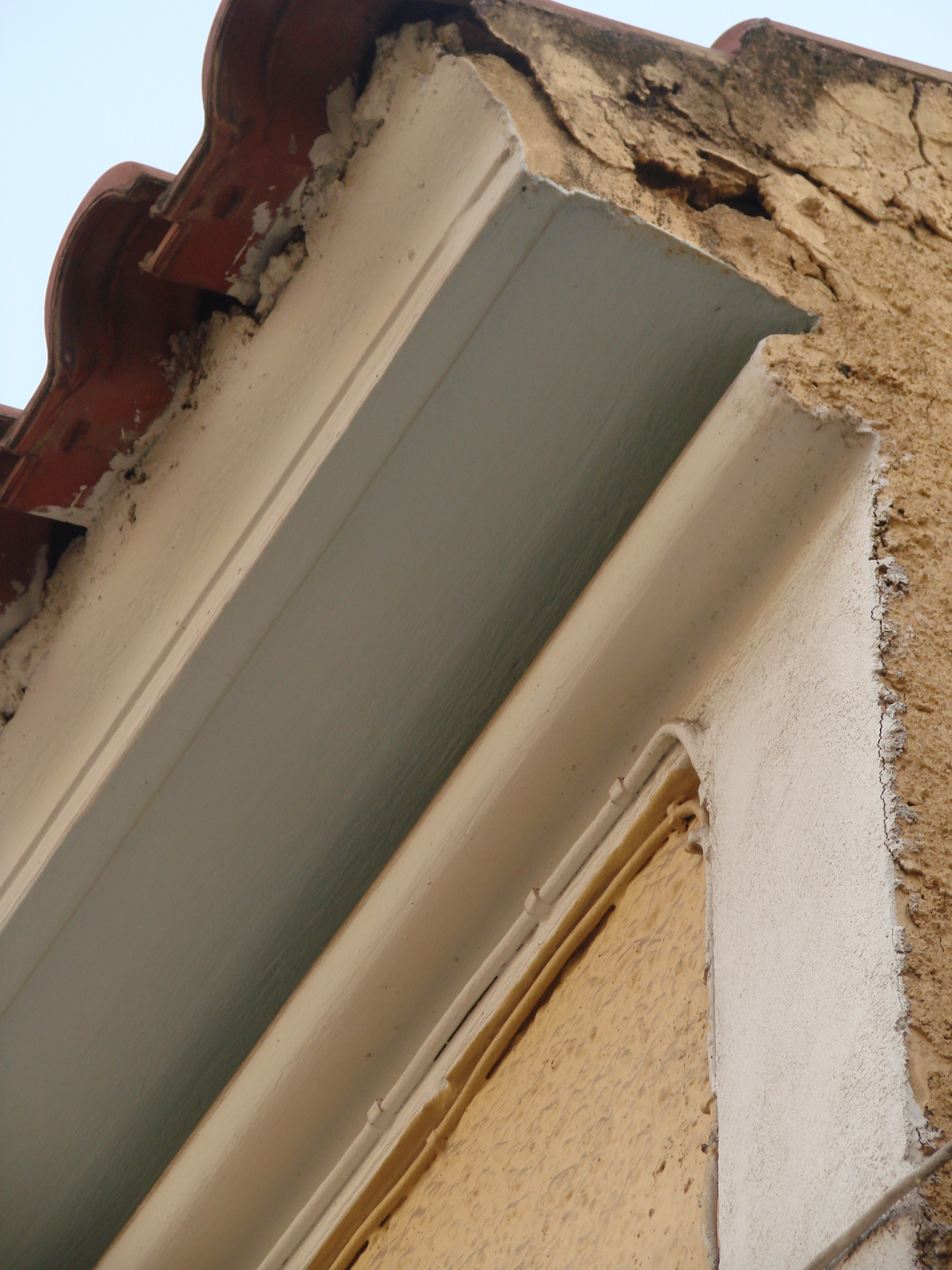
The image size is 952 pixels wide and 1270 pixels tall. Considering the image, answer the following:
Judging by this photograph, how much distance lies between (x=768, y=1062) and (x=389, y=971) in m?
0.76

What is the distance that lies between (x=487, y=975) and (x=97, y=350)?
1.05 meters

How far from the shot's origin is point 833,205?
5.53 ft

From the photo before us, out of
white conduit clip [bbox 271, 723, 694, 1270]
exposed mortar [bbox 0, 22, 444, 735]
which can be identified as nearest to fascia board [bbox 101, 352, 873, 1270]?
white conduit clip [bbox 271, 723, 694, 1270]

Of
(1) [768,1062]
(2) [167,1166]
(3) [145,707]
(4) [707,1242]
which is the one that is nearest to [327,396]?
(3) [145,707]

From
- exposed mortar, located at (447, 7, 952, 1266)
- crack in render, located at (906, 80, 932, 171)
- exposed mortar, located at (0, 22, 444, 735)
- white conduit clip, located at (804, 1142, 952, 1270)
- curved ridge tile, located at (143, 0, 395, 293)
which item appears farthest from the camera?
crack in render, located at (906, 80, 932, 171)

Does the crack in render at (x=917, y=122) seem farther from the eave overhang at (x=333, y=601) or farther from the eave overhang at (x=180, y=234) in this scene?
the eave overhang at (x=333, y=601)

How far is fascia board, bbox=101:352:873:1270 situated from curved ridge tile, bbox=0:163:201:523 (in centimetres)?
69

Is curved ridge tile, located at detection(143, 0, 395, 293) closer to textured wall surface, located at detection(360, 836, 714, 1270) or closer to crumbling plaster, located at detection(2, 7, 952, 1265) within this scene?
crumbling plaster, located at detection(2, 7, 952, 1265)

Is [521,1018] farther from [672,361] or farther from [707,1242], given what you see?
[672,361]

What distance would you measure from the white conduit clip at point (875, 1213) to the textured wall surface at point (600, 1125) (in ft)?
0.80

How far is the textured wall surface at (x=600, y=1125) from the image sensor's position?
1.28 meters

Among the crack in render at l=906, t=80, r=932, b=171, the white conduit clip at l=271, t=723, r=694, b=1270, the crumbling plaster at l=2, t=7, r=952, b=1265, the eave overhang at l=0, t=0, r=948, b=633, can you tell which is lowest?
the white conduit clip at l=271, t=723, r=694, b=1270

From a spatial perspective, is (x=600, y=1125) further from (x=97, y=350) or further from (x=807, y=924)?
(x=97, y=350)

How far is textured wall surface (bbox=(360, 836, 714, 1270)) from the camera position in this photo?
1.28 meters
